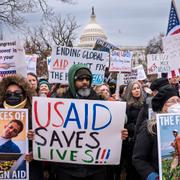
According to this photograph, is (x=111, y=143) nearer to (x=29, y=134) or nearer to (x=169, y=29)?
Result: (x=29, y=134)

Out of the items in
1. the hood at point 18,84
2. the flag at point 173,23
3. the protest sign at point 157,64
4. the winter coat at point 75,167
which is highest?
the flag at point 173,23

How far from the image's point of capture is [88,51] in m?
7.82

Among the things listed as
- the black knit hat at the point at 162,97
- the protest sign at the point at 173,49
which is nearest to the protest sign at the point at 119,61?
the protest sign at the point at 173,49

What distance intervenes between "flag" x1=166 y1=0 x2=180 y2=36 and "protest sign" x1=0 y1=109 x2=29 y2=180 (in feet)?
9.10

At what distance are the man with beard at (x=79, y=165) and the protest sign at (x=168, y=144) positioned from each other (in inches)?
37.8

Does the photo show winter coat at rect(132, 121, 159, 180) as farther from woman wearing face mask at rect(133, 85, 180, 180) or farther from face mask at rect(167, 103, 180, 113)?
face mask at rect(167, 103, 180, 113)

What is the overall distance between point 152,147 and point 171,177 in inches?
11.7

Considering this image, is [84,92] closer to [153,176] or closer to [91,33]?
[153,176]

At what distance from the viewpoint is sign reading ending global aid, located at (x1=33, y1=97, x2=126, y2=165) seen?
4.35 meters

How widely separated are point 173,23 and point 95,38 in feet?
259

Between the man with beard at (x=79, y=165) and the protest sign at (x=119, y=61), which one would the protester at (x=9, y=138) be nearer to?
the man with beard at (x=79, y=165)

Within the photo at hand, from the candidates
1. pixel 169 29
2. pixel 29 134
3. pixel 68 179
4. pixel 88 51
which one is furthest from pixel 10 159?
pixel 88 51

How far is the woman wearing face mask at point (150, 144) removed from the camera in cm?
374

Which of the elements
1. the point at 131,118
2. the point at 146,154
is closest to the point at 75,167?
the point at 146,154
